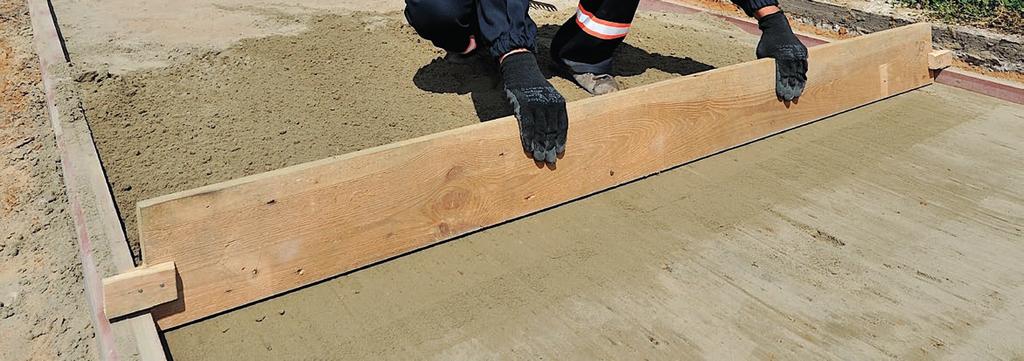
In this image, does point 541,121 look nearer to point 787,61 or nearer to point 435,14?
point 435,14

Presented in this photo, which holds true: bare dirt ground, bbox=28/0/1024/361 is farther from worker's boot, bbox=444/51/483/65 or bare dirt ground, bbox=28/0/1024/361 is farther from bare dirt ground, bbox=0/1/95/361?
bare dirt ground, bbox=0/1/95/361

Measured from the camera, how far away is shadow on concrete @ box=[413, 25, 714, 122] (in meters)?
3.52

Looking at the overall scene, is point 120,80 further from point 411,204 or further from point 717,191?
point 717,191

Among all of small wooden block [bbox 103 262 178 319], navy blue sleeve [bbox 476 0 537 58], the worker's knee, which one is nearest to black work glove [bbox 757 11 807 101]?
navy blue sleeve [bbox 476 0 537 58]

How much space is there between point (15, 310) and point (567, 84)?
8.25 ft

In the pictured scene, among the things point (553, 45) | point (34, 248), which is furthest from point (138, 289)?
point (553, 45)

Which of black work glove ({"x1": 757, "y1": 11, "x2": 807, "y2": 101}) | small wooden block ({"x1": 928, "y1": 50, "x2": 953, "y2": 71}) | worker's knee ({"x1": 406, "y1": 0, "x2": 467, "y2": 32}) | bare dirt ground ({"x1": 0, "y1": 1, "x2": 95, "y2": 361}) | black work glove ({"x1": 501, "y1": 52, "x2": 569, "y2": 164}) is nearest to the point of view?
bare dirt ground ({"x1": 0, "y1": 1, "x2": 95, "y2": 361})

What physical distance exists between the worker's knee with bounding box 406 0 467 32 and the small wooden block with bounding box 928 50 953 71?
7.75 feet

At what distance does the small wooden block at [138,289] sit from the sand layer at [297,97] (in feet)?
1.82

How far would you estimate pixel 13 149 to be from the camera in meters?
3.34

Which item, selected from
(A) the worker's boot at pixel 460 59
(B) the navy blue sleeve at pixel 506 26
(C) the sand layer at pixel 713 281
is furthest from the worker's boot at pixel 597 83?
(C) the sand layer at pixel 713 281

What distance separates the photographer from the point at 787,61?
302 cm

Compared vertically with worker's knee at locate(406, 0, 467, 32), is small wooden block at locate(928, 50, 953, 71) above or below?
below

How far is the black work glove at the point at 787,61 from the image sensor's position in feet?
9.95
